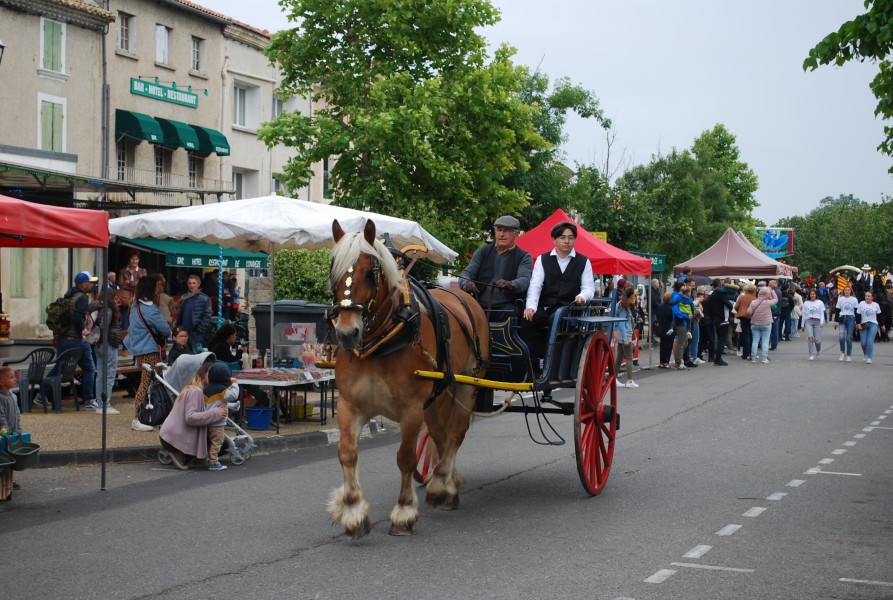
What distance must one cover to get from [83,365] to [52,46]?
62.2 feet

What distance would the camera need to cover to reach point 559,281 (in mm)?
9000

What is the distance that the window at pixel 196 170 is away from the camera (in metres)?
36.9

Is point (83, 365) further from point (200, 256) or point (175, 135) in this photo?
point (175, 135)

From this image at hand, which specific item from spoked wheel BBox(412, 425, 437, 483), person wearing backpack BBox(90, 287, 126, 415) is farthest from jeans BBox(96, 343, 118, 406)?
spoked wheel BBox(412, 425, 437, 483)

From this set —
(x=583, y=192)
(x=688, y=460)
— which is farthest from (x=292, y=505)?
(x=583, y=192)

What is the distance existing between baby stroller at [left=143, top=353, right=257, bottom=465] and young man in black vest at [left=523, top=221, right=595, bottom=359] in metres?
3.66

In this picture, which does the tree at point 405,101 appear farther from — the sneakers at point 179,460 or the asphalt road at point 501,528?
the sneakers at point 179,460

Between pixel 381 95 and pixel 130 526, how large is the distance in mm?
22189

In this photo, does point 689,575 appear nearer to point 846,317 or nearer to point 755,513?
point 755,513

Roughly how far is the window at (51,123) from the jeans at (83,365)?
676 inches

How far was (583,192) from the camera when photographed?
3344 centimetres

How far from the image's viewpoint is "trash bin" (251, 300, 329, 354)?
15945 millimetres

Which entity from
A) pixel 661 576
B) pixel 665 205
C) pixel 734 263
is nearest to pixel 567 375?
pixel 661 576

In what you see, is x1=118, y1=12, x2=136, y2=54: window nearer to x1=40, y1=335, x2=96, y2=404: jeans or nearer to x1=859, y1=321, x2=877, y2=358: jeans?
x1=40, y1=335, x2=96, y2=404: jeans
